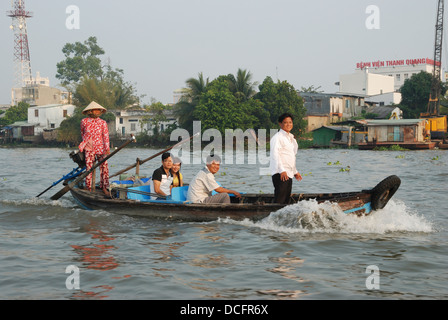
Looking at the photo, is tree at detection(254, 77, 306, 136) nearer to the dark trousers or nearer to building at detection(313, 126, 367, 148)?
building at detection(313, 126, 367, 148)

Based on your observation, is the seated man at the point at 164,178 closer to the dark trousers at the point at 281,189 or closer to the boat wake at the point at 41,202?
the dark trousers at the point at 281,189

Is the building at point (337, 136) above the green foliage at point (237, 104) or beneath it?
beneath

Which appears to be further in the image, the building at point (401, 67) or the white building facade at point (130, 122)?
the building at point (401, 67)

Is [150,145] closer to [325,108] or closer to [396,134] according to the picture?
[325,108]

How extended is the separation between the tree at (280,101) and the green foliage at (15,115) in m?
28.3

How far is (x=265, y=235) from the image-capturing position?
6699mm

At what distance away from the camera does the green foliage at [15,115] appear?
51188 millimetres

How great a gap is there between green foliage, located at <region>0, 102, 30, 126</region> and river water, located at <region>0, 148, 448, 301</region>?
152ft

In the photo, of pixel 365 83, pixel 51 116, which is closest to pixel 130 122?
pixel 51 116

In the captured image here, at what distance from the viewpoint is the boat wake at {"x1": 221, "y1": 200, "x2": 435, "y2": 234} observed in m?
6.64

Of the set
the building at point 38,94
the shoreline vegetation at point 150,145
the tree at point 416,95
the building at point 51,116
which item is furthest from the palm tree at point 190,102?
the building at point 38,94

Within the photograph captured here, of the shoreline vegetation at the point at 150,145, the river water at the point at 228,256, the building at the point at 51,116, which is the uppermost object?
the building at the point at 51,116

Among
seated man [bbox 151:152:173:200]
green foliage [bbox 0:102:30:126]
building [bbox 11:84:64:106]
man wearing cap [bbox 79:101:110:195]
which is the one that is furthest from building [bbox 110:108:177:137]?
seated man [bbox 151:152:173:200]
